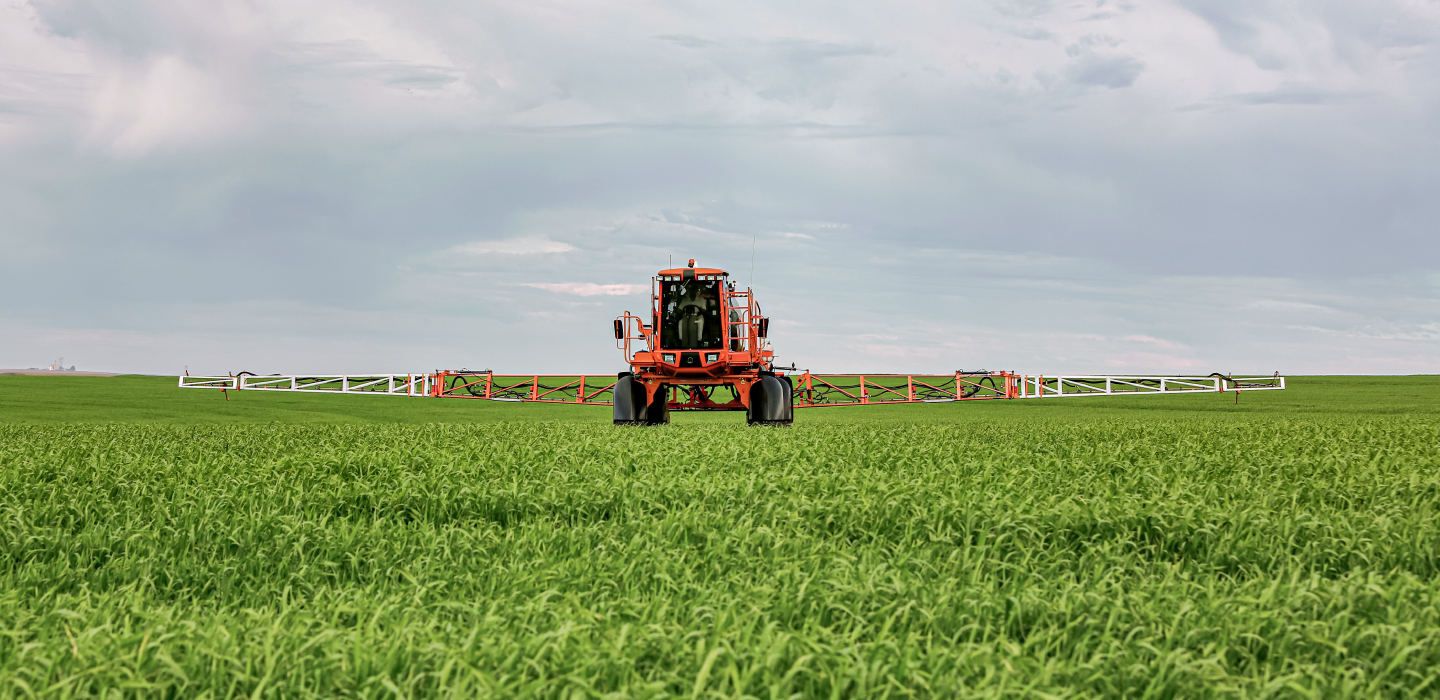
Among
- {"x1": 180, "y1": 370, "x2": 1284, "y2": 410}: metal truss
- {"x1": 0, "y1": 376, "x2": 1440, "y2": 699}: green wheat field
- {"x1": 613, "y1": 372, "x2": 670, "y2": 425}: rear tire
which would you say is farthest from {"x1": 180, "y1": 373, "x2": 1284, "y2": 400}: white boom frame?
{"x1": 0, "y1": 376, "x2": 1440, "y2": 699}: green wheat field

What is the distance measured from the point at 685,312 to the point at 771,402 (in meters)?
2.71

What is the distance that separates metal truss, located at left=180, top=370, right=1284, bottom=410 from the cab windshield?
4.46m

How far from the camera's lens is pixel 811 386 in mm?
25000

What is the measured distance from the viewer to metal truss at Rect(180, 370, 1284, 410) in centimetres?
2605

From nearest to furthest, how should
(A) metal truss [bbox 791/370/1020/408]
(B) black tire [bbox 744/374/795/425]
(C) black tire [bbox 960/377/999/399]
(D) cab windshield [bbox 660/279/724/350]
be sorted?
(B) black tire [bbox 744/374/795/425]
(D) cab windshield [bbox 660/279/724/350]
(A) metal truss [bbox 791/370/1020/408]
(C) black tire [bbox 960/377/999/399]

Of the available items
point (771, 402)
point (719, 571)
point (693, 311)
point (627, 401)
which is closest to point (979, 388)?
point (771, 402)

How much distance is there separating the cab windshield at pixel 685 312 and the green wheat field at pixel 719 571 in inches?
317

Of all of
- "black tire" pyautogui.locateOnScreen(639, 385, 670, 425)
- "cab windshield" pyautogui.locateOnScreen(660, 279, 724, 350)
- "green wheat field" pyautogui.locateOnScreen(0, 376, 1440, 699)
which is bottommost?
"green wheat field" pyautogui.locateOnScreen(0, 376, 1440, 699)

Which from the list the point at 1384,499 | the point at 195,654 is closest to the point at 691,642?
the point at 195,654

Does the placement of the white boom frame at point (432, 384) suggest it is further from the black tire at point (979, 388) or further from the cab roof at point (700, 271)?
the cab roof at point (700, 271)

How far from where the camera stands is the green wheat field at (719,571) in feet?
11.4

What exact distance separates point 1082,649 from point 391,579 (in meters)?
3.89

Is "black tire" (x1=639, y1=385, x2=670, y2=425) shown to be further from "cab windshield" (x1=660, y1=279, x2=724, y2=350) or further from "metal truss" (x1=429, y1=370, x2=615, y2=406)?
"metal truss" (x1=429, y1=370, x2=615, y2=406)

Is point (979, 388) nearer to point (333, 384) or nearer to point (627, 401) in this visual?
point (627, 401)
